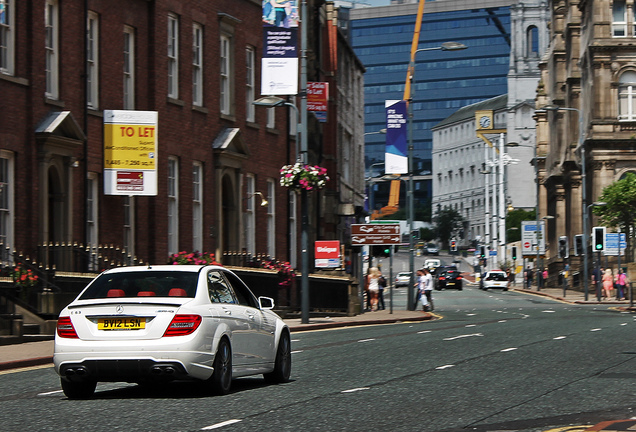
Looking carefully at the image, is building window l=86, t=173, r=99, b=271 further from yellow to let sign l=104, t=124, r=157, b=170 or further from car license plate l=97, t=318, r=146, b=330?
car license plate l=97, t=318, r=146, b=330

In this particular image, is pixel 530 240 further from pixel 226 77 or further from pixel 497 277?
pixel 226 77

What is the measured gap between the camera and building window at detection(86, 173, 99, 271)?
29109 mm

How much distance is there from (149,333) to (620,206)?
2359 inches

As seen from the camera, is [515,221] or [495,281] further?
[515,221]

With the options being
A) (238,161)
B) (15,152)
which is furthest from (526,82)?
(15,152)

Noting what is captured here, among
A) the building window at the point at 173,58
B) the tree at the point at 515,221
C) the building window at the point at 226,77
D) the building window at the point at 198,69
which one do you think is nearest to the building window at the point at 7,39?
the building window at the point at 173,58

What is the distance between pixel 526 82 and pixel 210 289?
184526 millimetres

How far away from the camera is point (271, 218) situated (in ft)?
135

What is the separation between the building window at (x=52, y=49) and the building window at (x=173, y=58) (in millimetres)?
6217

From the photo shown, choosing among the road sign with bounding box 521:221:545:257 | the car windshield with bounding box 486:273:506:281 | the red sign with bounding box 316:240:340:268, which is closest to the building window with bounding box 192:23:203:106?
the red sign with bounding box 316:240:340:268

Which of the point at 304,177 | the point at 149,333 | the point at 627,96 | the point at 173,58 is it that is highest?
the point at 627,96

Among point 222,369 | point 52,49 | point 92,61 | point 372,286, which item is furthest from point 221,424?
point 372,286

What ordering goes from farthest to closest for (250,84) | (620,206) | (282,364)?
(620,206) < (250,84) < (282,364)

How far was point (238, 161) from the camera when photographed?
37.4 m
